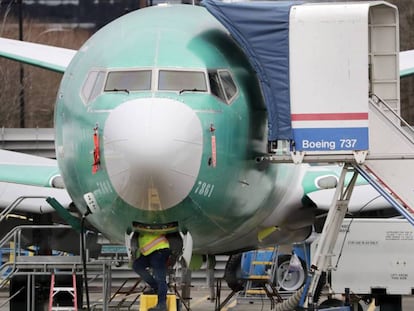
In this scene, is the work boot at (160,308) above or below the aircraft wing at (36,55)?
below

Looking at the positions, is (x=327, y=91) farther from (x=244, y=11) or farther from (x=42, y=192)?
(x=42, y=192)

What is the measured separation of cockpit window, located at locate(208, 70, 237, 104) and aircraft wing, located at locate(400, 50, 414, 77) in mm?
5467

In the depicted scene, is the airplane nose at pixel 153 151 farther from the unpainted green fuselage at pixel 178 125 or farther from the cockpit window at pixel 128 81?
the cockpit window at pixel 128 81

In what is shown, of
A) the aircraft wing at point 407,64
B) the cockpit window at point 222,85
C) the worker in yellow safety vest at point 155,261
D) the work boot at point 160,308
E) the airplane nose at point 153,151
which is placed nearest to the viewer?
the airplane nose at point 153,151

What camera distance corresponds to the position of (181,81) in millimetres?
12477

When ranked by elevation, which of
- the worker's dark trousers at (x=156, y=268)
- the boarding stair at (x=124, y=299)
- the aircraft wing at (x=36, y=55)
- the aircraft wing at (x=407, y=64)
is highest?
the aircraft wing at (x=36, y=55)

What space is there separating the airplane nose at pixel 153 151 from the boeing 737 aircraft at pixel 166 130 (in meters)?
0.01

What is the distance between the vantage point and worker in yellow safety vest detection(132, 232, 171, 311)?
12.4m

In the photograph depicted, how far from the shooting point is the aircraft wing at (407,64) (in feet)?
59.2

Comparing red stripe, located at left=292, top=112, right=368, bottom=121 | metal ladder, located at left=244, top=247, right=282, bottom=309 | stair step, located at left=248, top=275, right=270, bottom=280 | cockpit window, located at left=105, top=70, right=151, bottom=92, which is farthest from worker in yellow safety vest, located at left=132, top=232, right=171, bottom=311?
metal ladder, located at left=244, top=247, right=282, bottom=309

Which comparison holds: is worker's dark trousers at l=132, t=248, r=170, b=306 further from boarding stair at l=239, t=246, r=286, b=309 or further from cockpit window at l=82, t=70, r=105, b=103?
boarding stair at l=239, t=246, r=286, b=309

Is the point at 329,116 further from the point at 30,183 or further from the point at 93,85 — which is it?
the point at 30,183

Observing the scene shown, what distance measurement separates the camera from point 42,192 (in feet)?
61.0

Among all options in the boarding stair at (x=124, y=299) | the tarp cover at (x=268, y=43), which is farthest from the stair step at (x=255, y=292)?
the tarp cover at (x=268, y=43)
